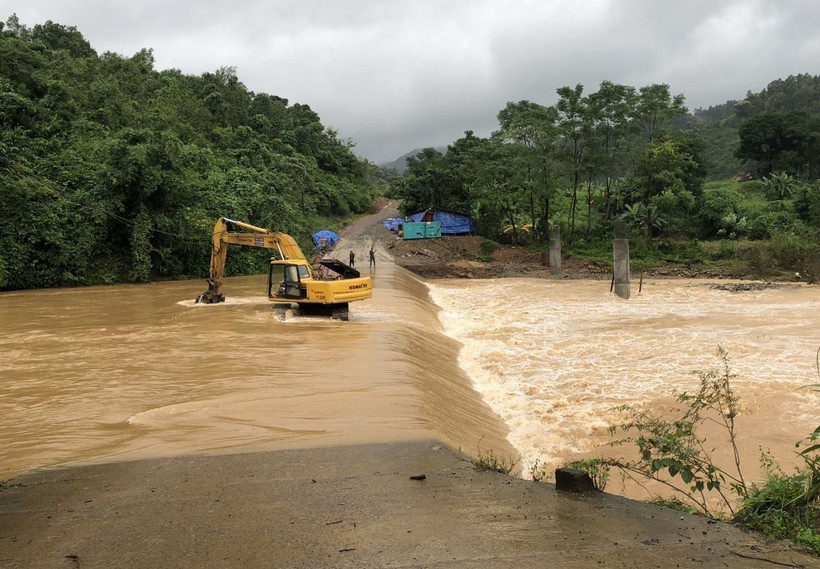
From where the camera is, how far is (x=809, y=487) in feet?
14.4

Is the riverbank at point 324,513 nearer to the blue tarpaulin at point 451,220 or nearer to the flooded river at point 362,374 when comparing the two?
the flooded river at point 362,374

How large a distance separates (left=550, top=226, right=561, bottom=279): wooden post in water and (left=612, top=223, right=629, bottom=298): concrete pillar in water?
29.9 feet

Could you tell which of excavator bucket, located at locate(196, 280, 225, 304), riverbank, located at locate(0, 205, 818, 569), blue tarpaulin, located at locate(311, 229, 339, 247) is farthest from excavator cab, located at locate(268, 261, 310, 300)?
blue tarpaulin, located at locate(311, 229, 339, 247)

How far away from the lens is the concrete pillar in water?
3012 cm

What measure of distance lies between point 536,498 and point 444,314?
20155mm

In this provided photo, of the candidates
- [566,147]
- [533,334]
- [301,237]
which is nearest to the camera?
[533,334]

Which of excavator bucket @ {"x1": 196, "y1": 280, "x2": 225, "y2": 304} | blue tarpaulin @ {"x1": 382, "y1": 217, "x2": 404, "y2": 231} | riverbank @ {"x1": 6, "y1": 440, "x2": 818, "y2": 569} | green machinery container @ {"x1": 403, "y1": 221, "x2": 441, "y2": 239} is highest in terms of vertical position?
blue tarpaulin @ {"x1": 382, "y1": 217, "x2": 404, "y2": 231}

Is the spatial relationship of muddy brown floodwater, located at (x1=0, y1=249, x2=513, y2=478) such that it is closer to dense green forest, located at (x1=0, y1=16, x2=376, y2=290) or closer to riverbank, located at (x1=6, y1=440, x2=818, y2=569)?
riverbank, located at (x1=6, y1=440, x2=818, y2=569)

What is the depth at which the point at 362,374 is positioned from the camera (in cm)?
1167

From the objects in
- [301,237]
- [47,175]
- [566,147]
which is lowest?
[301,237]

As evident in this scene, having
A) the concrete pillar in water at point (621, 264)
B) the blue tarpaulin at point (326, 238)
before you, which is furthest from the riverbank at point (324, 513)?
the blue tarpaulin at point (326, 238)

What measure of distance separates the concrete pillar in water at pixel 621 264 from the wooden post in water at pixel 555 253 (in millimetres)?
9127

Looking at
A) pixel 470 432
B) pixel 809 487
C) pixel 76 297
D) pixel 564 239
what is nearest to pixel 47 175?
pixel 76 297

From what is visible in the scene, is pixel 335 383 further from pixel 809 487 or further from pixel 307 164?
pixel 307 164
